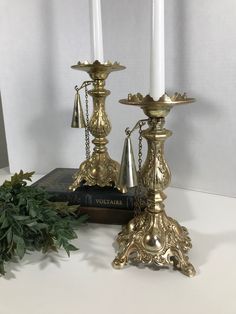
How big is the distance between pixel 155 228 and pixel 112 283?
0.37 ft

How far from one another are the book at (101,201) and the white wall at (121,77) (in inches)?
11.1

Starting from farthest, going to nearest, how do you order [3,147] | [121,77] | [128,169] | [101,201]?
[3,147] < [121,77] < [101,201] < [128,169]

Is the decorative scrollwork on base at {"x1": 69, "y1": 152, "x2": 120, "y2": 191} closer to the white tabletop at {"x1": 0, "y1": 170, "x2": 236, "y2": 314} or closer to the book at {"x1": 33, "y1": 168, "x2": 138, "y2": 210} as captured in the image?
the book at {"x1": 33, "y1": 168, "x2": 138, "y2": 210}

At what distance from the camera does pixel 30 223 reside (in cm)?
53

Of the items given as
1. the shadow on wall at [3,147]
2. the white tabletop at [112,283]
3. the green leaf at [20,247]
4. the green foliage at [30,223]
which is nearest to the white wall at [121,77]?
the shadow on wall at [3,147]

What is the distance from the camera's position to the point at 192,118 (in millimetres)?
839

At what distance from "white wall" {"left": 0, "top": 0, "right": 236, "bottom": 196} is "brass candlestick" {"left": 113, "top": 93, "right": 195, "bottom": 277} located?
0.34m

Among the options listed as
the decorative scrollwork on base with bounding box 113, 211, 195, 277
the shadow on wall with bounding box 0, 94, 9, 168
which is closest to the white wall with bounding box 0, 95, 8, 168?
the shadow on wall with bounding box 0, 94, 9, 168

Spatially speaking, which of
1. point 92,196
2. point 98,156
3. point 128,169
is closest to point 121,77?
point 98,156

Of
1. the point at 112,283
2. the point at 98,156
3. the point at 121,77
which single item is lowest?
the point at 112,283

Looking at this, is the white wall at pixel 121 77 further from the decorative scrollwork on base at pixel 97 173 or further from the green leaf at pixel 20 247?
the green leaf at pixel 20 247

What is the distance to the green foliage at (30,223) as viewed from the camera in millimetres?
516

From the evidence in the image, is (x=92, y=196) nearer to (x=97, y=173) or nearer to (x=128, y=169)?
(x=97, y=173)

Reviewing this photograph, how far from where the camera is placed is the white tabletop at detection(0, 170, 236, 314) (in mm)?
447
